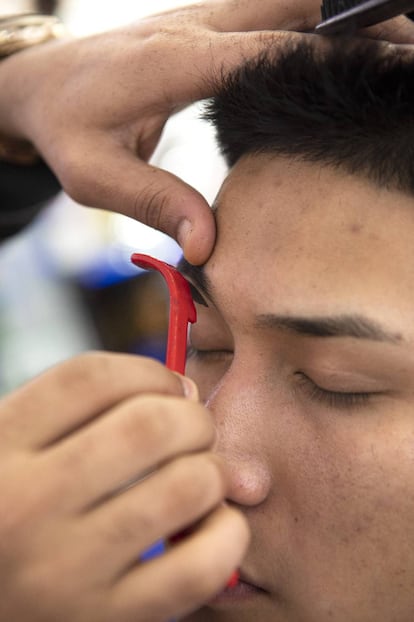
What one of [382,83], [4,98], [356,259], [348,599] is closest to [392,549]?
[348,599]

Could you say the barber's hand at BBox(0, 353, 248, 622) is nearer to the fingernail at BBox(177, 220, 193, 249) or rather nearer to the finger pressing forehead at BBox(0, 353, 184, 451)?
the finger pressing forehead at BBox(0, 353, 184, 451)

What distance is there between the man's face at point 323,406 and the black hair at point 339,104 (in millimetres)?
33

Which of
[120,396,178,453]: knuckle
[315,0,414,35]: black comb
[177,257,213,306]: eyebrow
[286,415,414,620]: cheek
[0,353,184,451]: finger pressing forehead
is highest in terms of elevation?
[315,0,414,35]: black comb

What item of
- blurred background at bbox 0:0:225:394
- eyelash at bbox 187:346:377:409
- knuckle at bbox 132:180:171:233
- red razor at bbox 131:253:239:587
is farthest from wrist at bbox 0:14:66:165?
blurred background at bbox 0:0:225:394

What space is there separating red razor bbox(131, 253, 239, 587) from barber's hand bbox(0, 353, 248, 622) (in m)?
0.23

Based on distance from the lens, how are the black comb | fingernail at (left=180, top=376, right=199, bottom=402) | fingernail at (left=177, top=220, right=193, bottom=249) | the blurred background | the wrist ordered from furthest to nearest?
the blurred background
the wrist
fingernail at (left=177, top=220, right=193, bottom=249)
the black comb
fingernail at (left=180, top=376, right=199, bottom=402)

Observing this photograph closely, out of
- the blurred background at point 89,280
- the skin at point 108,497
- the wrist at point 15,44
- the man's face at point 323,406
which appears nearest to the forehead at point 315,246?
the man's face at point 323,406

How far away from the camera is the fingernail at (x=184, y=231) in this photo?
3.05 feet

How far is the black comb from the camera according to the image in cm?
77

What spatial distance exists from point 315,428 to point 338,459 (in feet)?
0.14

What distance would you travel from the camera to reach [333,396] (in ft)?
2.76

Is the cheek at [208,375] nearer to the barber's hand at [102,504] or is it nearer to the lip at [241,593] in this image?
the lip at [241,593]

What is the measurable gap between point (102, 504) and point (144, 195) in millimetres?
537

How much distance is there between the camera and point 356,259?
0.82 meters
